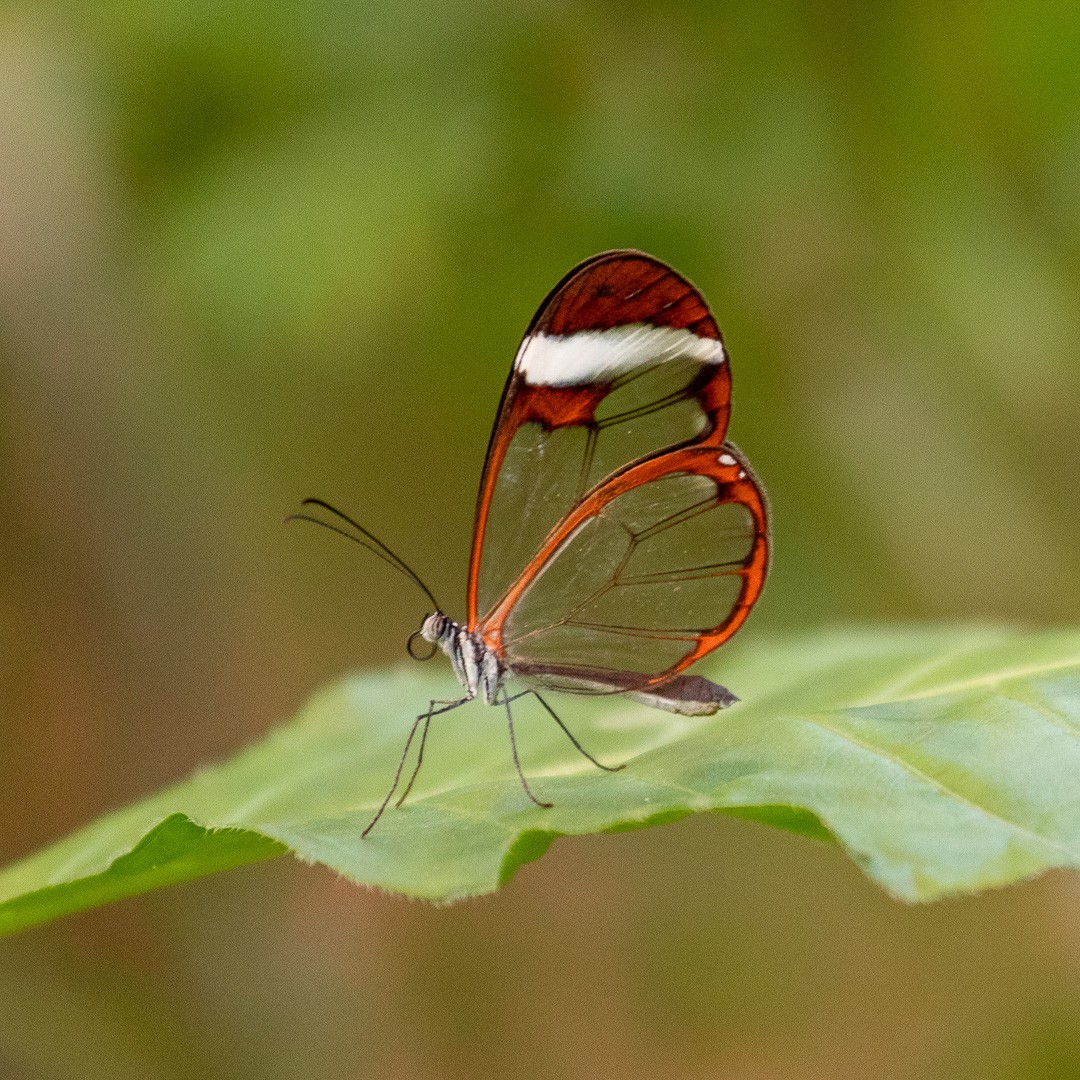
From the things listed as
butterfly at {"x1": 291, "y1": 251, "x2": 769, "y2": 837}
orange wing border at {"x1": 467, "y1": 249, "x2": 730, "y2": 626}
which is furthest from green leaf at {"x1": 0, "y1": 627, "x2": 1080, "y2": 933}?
orange wing border at {"x1": 467, "y1": 249, "x2": 730, "y2": 626}

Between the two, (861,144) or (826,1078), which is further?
(826,1078)

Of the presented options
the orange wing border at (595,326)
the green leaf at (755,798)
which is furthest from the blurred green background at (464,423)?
the green leaf at (755,798)

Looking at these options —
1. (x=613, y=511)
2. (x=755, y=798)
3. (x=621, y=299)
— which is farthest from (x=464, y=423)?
(x=755, y=798)

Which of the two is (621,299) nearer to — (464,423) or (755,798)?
(755,798)

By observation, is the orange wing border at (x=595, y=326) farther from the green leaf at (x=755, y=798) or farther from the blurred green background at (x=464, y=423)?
the blurred green background at (x=464, y=423)

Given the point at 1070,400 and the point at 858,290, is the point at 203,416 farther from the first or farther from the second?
the point at 1070,400

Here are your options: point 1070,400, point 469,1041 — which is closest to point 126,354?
point 469,1041
